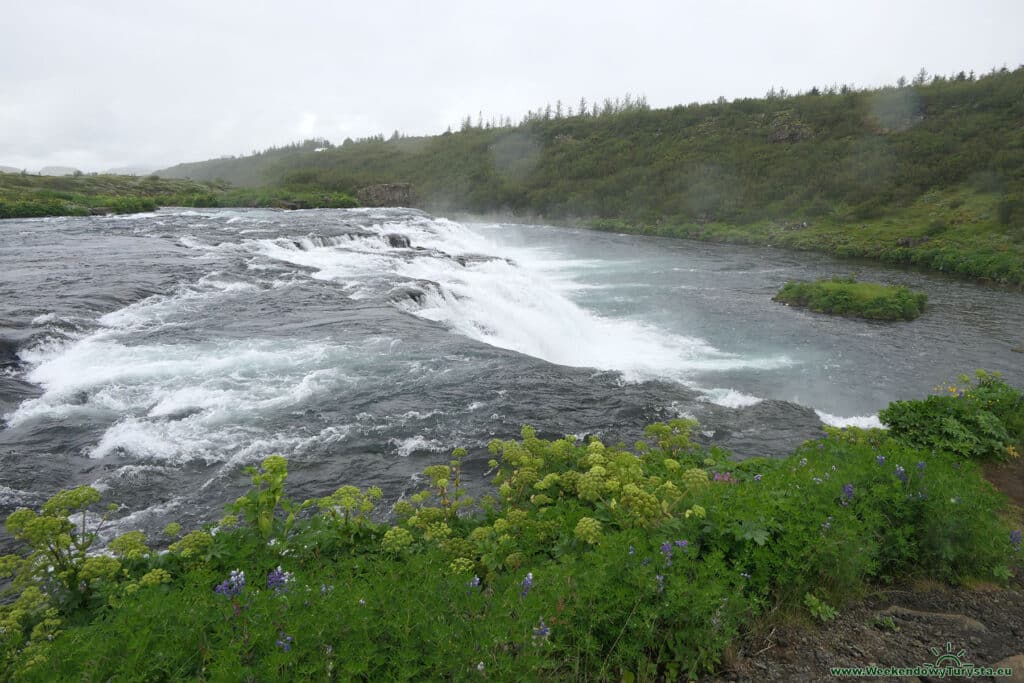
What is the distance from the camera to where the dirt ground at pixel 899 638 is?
302 centimetres

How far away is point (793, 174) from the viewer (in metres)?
51.5

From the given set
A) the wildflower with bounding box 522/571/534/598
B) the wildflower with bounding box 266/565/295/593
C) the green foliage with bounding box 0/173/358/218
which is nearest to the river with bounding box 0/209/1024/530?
the wildflower with bounding box 266/565/295/593

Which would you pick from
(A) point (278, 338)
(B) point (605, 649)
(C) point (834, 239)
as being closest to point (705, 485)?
(B) point (605, 649)

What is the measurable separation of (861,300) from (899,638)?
16.6 meters

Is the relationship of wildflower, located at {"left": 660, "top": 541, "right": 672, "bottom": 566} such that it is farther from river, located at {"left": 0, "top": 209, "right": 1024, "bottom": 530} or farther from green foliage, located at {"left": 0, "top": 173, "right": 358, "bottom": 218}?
green foliage, located at {"left": 0, "top": 173, "right": 358, "bottom": 218}

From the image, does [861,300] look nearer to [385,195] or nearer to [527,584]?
[527,584]

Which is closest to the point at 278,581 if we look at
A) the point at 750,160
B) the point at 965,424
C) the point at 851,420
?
the point at 965,424

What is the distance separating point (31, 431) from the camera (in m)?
7.09

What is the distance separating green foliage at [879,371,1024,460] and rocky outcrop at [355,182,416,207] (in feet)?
218

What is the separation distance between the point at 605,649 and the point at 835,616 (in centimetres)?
166

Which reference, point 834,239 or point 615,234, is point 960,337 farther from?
point 615,234

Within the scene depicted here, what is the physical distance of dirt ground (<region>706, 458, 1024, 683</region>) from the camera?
3.02 meters

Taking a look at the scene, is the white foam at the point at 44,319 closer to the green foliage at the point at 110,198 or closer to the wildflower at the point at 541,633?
the wildflower at the point at 541,633

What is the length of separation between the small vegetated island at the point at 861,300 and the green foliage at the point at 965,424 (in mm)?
10576
